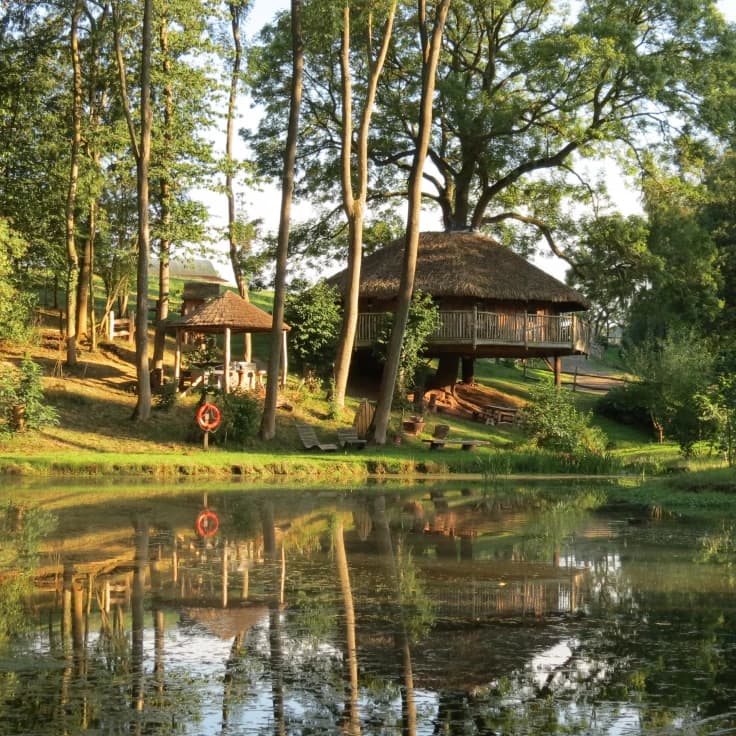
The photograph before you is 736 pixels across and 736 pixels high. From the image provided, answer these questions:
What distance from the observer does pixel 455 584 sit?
1077 cm

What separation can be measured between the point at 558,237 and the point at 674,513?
3022cm

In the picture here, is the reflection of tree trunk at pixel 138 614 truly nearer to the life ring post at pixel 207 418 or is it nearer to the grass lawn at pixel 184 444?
Answer: the grass lawn at pixel 184 444

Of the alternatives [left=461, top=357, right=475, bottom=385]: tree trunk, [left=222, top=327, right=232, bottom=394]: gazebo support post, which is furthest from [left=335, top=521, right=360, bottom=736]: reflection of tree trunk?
[left=461, top=357, right=475, bottom=385]: tree trunk

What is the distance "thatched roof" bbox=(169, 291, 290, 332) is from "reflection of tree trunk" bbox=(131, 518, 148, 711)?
19773 mm

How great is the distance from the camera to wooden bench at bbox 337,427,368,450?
32375 millimetres

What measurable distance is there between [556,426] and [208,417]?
1021cm

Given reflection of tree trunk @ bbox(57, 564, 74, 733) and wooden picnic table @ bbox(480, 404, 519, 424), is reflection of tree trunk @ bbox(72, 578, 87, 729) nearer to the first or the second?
reflection of tree trunk @ bbox(57, 564, 74, 733)

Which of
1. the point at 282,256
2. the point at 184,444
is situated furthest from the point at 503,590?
the point at 282,256

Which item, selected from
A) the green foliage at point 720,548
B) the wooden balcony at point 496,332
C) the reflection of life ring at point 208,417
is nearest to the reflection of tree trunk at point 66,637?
the green foliage at point 720,548

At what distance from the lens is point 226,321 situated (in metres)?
34.3

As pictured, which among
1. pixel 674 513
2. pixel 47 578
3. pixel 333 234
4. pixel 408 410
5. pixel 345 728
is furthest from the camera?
pixel 333 234

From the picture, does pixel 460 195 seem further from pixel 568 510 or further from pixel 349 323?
pixel 568 510

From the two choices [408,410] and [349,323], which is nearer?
[349,323]

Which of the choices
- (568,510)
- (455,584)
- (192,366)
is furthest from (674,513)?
(192,366)
